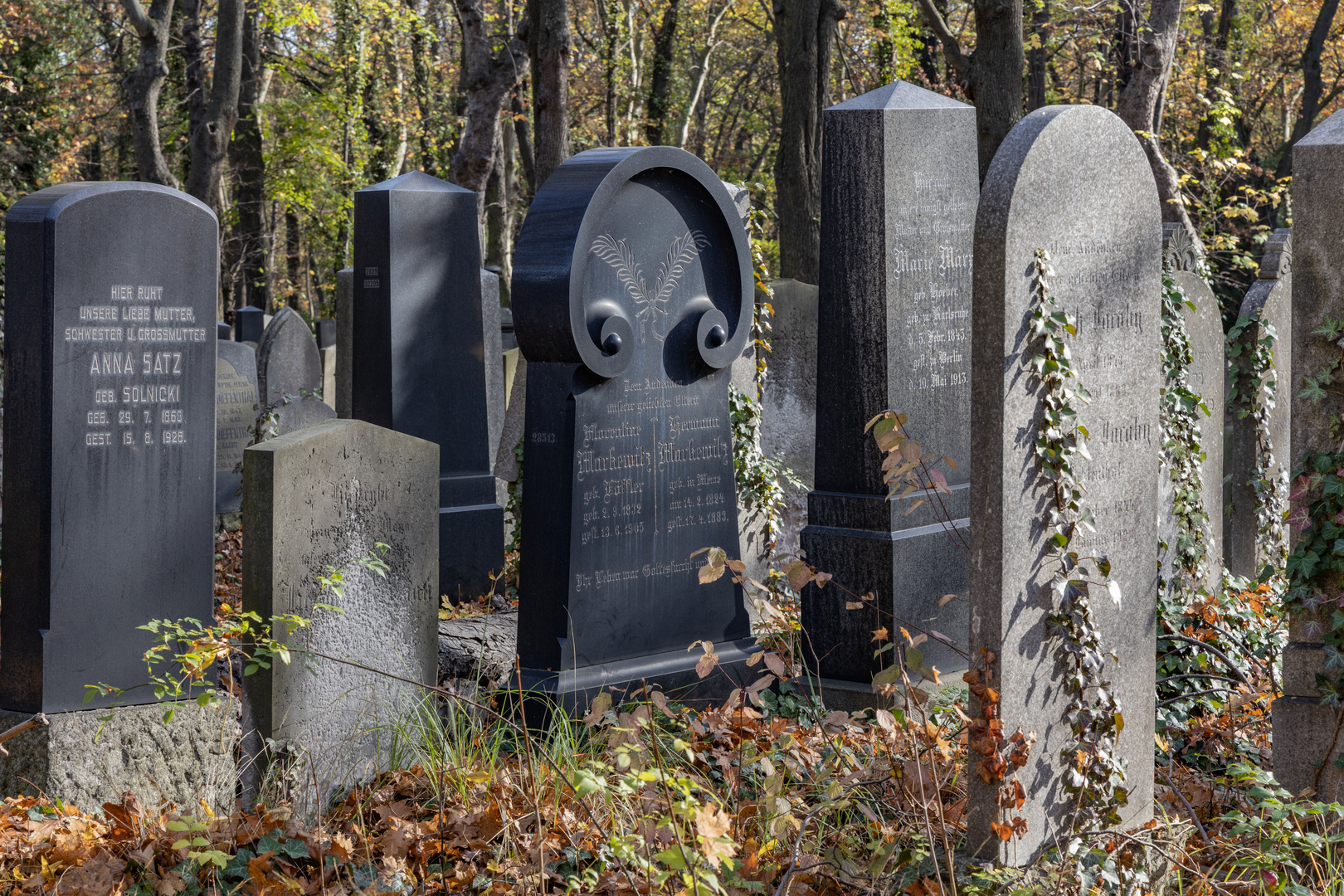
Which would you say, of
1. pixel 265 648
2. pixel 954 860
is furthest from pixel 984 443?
pixel 265 648

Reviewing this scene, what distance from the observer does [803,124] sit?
12.7m

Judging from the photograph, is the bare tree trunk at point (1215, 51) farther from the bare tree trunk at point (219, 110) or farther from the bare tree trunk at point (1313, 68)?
the bare tree trunk at point (219, 110)

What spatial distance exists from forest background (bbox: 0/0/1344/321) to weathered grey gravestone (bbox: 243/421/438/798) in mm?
8407

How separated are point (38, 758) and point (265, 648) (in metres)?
1.07

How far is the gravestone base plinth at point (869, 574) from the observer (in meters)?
5.34

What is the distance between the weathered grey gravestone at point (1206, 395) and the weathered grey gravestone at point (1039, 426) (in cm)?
367

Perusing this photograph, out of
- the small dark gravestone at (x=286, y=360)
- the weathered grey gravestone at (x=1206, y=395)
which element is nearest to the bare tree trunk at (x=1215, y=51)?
the weathered grey gravestone at (x=1206, y=395)

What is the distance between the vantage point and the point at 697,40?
28.4 m

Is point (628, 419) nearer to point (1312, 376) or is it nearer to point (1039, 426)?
point (1039, 426)

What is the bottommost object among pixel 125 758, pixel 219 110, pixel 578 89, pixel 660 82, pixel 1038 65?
pixel 125 758

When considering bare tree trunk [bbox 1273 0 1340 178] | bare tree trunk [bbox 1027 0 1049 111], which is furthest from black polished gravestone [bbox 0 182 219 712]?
bare tree trunk [bbox 1273 0 1340 178]

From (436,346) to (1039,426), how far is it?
5.06 metres

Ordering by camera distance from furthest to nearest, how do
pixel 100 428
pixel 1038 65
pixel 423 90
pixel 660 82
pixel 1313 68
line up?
pixel 423 90 < pixel 660 82 < pixel 1313 68 < pixel 1038 65 < pixel 100 428

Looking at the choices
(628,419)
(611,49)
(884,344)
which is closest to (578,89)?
(611,49)
